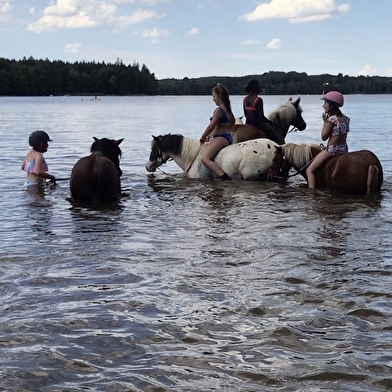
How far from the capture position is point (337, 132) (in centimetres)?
1089

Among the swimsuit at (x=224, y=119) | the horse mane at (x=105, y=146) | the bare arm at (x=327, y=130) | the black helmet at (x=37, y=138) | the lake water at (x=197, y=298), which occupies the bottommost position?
the lake water at (x=197, y=298)

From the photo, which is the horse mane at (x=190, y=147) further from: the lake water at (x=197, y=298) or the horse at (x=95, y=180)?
the lake water at (x=197, y=298)

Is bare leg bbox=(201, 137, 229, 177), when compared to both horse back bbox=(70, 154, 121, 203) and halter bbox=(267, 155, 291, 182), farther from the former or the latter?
horse back bbox=(70, 154, 121, 203)

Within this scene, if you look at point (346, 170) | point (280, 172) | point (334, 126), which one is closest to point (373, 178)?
point (346, 170)

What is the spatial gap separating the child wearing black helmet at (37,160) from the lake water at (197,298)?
1635 mm

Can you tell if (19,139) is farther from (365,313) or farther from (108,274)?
(365,313)

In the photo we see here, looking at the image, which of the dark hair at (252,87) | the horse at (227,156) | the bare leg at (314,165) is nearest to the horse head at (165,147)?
the horse at (227,156)

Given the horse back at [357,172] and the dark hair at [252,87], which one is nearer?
the horse back at [357,172]

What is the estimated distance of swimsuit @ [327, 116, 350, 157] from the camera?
35.3 ft

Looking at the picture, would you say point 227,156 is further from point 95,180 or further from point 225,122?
point 95,180

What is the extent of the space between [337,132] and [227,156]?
9.09 ft

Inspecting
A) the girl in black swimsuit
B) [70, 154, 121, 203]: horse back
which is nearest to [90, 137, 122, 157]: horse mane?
[70, 154, 121, 203]: horse back

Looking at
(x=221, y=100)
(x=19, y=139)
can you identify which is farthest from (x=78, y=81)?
(x=221, y=100)

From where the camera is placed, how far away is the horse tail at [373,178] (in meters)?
10.8
